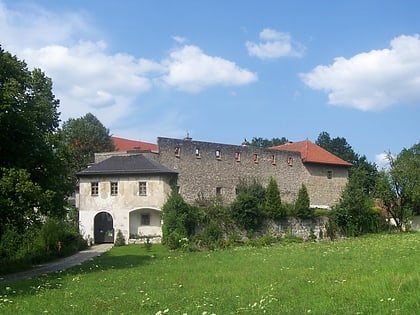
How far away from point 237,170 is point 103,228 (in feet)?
46.4

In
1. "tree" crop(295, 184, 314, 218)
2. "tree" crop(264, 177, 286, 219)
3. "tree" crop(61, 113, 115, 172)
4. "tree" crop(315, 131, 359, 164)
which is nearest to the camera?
"tree" crop(264, 177, 286, 219)

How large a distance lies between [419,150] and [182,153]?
54758 millimetres

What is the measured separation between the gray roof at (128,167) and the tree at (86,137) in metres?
14.4

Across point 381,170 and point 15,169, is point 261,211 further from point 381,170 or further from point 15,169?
point 15,169

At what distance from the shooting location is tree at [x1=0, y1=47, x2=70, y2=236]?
21578mm

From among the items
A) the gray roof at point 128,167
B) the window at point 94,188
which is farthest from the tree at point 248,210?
the window at point 94,188

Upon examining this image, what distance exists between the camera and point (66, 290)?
16.3 meters

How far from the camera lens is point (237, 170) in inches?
2158

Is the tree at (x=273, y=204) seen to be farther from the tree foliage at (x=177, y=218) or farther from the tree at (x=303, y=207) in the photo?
the tree foliage at (x=177, y=218)

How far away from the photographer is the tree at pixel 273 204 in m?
→ 50.5

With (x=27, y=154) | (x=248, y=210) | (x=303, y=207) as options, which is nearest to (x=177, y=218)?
(x=248, y=210)

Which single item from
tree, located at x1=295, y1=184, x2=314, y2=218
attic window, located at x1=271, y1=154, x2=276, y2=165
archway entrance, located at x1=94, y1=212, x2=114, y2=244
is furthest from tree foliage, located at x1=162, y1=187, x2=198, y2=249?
attic window, located at x1=271, y1=154, x2=276, y2=165

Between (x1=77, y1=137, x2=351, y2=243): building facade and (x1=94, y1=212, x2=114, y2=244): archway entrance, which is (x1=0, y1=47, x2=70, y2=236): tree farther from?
(x1=94, y1=212, x2=114, y2=244): archway entrance

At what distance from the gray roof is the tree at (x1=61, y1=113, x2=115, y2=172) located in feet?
47.3
